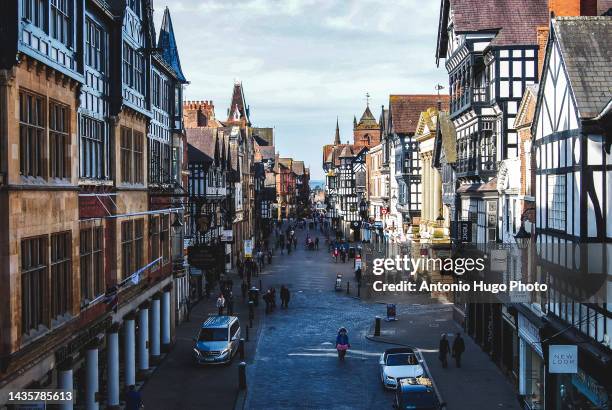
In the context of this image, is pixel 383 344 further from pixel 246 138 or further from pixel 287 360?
pixel 246 138

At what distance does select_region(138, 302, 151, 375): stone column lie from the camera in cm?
2903

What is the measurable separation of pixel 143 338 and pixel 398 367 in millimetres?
9201

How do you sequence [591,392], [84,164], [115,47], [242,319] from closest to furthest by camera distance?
1. [591,392]
2. [84,164]
3. [115,47]
4. [242,319]

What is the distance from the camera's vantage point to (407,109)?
66438 millimetres

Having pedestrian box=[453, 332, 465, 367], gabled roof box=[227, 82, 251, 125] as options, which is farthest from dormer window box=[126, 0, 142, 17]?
gabled roof box=[227, 82, 251, 125]

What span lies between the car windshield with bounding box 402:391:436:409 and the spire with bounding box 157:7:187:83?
62.7 feet

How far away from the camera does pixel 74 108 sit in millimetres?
19078

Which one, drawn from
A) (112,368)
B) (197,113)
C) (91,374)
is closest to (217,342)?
(112,368)

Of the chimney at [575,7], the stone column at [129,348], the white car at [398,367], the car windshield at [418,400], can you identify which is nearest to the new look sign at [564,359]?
the car windshield at [418,400]

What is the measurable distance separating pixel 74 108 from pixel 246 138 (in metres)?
66.6

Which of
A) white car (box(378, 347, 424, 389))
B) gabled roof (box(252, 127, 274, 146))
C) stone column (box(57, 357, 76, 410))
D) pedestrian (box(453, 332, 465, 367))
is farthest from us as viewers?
gabled roof (box(252, 127, 274, 146))

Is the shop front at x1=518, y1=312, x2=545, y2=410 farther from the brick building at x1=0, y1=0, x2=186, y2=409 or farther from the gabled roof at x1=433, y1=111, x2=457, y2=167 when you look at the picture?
the gabled roof at x1=433, y1=111, x2=457, y2=167

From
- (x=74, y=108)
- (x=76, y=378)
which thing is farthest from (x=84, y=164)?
(x=76, y=378)

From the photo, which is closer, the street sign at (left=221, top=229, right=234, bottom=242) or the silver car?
the silver car
